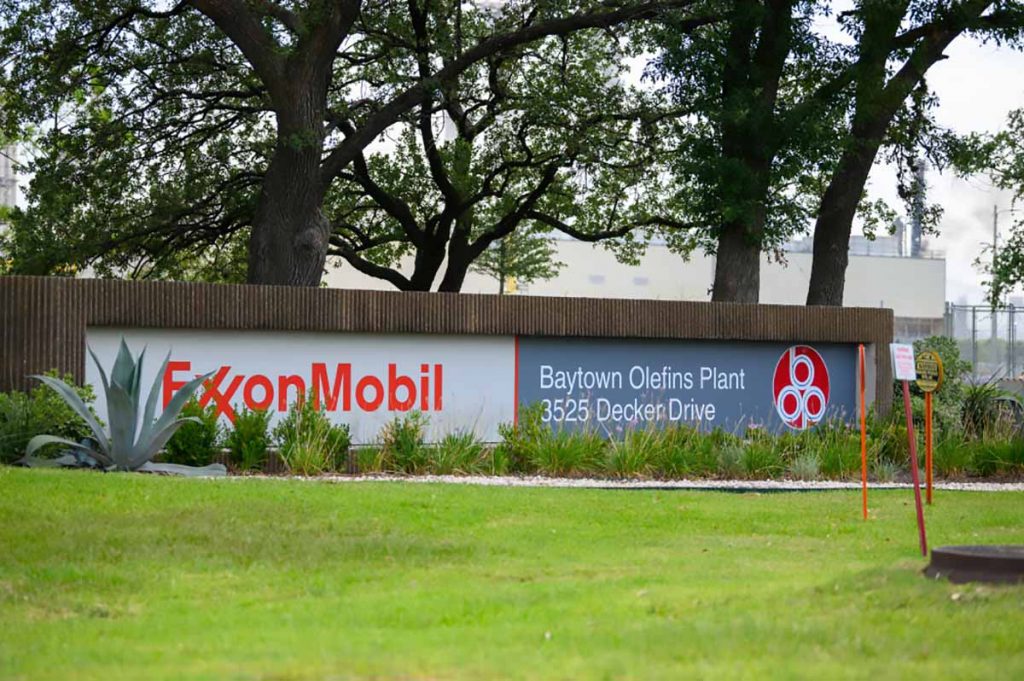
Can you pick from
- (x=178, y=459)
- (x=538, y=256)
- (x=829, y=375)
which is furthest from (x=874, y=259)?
(x=178, y=459)

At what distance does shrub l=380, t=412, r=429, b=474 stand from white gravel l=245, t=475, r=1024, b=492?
36cm

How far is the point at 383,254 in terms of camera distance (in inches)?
1346

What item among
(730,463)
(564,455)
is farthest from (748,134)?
(564,455)

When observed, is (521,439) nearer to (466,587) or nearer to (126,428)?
(126,428)

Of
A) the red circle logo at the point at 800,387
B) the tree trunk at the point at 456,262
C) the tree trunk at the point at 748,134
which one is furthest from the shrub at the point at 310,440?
the tree trunk at the point at 456,262

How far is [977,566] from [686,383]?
457 inches

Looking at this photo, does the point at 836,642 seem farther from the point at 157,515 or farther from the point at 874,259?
the point at 874,259

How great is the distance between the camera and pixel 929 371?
42.2 ft

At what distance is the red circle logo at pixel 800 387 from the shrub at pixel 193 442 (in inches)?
336

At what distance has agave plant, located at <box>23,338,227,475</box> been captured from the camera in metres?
14.0

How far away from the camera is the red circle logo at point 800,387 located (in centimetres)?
2033

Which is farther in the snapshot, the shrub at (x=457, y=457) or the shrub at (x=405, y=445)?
the shrub at (x=405, y=445)

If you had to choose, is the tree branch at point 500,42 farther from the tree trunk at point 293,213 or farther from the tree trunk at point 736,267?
the tree trunk at point 736,267

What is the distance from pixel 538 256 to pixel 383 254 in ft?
25.2
